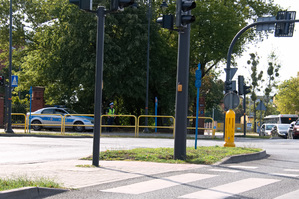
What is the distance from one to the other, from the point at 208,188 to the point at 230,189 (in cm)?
35

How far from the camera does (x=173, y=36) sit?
3988 centimetres

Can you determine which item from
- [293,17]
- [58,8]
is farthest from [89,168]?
[58,8]

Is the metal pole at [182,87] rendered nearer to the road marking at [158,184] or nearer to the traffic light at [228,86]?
the road marking at [158,184]

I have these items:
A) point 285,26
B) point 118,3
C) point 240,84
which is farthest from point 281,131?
point 118,3

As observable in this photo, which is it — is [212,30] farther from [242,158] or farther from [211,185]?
[211,185]

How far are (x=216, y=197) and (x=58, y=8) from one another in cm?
3035

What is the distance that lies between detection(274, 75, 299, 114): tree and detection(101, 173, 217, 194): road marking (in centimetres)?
6509

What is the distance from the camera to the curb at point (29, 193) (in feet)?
20.9

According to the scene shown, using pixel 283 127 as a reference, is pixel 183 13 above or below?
above

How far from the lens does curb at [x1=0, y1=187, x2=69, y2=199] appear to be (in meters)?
6.36

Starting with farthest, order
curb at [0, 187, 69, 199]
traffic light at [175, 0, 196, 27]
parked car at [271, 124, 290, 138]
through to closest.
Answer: parked car at [271, 124, 290, 138] < traffic light at [175, 0, 196, 27] < curb at [0, 187, 69, 199]

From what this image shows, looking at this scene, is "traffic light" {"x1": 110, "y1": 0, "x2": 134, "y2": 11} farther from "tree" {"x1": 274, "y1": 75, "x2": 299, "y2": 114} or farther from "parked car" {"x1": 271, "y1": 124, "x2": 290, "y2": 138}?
"tree" {"x1": 274, "y1": 75, "x2": 299, "y2": 114}

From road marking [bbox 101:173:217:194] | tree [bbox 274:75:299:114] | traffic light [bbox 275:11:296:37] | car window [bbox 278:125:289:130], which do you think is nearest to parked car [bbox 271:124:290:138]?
car window [bbox 278:125:289:130]

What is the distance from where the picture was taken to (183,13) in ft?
38.9
